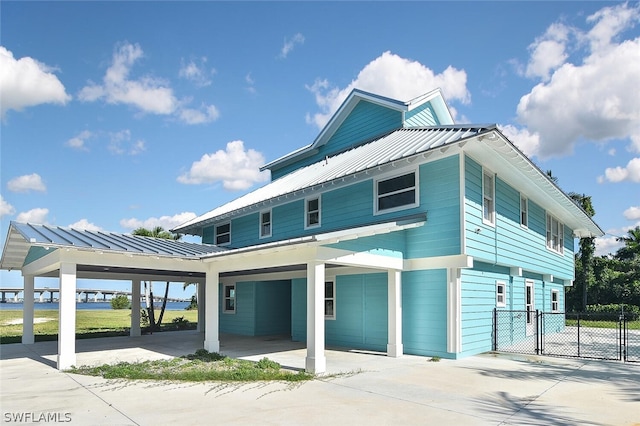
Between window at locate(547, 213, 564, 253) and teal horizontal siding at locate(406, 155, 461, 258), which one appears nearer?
teal horizontal siding at locate(406, 155, 461, 258)

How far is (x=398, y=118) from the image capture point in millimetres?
16922

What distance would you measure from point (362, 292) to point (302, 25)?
28.4 feet

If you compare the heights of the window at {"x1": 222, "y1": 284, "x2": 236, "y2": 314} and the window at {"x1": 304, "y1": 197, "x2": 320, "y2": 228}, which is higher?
the window at {"x1": 304, "y1": 197, "x2": 320, "y2": 228}

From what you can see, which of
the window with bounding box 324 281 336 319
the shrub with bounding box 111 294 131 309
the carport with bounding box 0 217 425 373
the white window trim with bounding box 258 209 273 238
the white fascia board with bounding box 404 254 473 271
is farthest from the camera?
the shrub with bounding box 111 294 131 309

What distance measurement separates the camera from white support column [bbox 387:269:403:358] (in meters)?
12.3

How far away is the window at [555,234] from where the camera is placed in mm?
19755

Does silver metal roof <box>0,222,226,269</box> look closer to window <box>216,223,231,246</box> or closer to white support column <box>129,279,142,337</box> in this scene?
white support column <box>129,279,142,337</box>

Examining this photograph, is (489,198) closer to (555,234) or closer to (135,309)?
(555,234)

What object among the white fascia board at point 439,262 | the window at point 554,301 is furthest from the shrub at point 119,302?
the white fascia board at point 439,262

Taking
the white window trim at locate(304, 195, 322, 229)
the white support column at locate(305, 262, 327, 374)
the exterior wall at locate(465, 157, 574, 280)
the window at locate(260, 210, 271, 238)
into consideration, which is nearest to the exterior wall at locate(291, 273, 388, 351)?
the white window trim at locate(304, 195, 322, 229)

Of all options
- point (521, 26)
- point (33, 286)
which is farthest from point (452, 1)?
point (33, 286)

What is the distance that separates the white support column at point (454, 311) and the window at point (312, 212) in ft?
18.4

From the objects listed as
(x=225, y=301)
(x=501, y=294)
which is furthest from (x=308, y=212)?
(x=501, y=294)

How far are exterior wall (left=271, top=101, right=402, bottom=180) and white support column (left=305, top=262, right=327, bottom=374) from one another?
28.6ft
